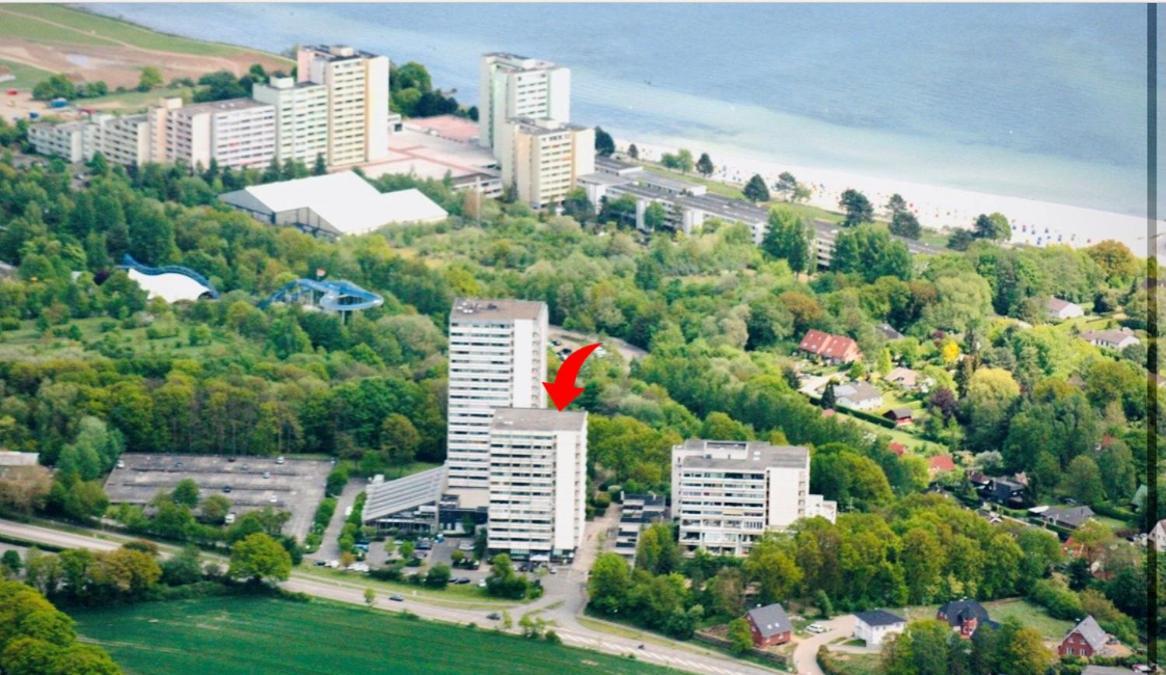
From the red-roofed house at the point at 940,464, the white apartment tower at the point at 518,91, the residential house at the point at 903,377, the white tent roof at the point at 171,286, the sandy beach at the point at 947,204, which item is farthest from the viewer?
the white apartment tower at the point at 518,91

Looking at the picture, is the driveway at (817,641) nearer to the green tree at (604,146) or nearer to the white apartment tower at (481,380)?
the white apartment tower at (481,380)

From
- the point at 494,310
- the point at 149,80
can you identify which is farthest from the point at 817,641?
the point at 149,80

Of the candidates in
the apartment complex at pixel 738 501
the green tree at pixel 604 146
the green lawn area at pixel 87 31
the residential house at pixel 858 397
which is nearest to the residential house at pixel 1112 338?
the residential house at pixel 858 397

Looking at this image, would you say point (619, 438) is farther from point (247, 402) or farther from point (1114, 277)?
point (1114, 277)

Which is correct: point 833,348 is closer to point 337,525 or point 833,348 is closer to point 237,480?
point 337,525

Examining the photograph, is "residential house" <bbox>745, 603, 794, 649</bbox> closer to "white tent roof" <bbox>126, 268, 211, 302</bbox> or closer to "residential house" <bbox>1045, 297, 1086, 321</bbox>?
"residential house" <bbox>1045, 297, 1086, 321</bbox>

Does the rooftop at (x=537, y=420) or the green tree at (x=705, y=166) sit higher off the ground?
the green tree at (x=705, y=166)

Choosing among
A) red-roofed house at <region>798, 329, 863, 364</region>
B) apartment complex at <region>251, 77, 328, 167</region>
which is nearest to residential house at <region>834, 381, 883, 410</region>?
red-roofed house at <region>798, 329, 863, 364</region>
